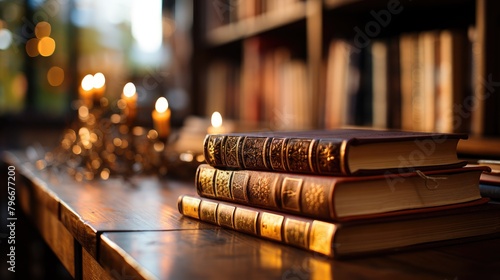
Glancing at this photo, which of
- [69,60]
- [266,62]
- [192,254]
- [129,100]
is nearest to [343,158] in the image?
[192,254]

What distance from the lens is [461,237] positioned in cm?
85

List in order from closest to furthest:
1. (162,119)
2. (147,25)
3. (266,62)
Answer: (162,119) → (266,62) → (147,25)

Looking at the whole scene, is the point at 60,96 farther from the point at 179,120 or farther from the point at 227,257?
the point at 227,257

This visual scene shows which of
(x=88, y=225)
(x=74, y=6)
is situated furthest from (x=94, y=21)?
(x=88, y=225)

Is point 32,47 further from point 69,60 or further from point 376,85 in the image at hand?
point 376,85

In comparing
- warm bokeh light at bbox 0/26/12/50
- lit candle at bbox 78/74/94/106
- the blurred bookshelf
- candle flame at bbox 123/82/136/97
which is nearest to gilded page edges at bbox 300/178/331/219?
the blurred bookshelf

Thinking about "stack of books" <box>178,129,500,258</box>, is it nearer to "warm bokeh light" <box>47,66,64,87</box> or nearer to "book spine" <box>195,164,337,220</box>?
"book spine" <box>195,164,337,220</box>

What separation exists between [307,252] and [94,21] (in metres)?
4.46

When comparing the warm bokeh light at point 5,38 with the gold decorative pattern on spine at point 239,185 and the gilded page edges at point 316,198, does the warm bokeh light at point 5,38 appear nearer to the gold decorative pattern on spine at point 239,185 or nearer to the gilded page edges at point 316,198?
the gold decorative pattern on spine at point 239,185

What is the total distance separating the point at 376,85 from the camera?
6.17ft

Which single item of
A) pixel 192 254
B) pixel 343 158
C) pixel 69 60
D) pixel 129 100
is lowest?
pixel 192 254

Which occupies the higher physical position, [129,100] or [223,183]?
[129,100]

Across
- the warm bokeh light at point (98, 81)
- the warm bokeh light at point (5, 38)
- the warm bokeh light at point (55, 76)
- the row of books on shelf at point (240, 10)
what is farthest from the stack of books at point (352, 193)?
the warm bokeh light at point (5, 38)

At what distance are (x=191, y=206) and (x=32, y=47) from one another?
3937 mm
